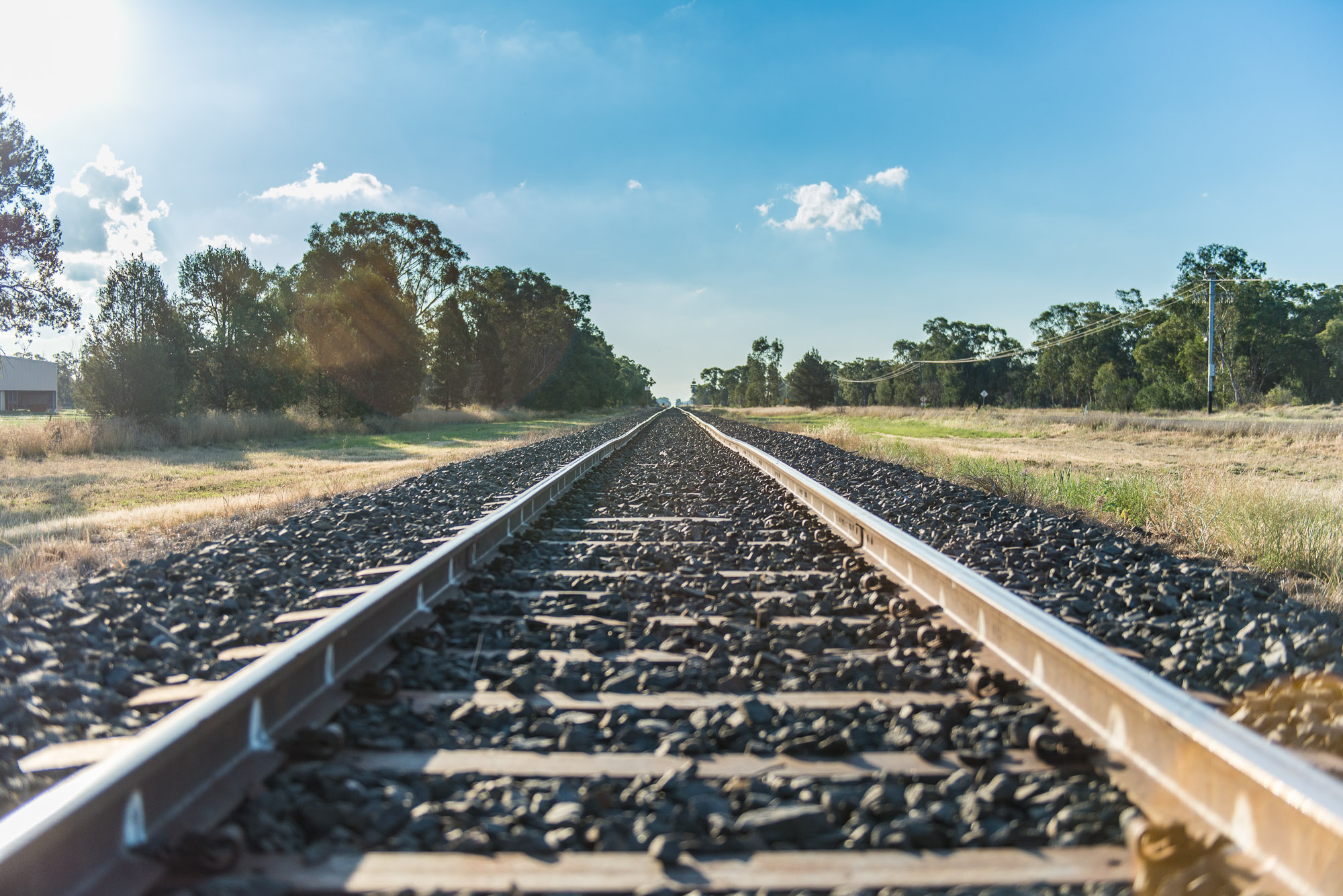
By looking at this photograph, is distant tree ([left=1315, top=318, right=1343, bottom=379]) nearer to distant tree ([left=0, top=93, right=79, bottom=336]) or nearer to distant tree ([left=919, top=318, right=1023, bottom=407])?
distant tree ([left=919, top=318, right=1023, bottom=407])

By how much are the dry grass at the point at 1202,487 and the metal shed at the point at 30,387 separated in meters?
79.4

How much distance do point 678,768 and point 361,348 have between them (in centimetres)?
3015

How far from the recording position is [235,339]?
2814 cm

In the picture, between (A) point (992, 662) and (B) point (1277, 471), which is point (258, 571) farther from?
(B) point (1277, 471)

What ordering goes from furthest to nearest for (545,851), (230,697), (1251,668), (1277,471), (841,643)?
(1277,471) → (841,643) → (1251,668) → (230,697) → (545,851)

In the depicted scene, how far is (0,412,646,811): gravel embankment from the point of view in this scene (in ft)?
8.30

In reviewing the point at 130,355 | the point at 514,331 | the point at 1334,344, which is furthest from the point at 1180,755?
the point at 1334,344

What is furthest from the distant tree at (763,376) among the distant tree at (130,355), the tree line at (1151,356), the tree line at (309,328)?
the distant tree at (130,355)

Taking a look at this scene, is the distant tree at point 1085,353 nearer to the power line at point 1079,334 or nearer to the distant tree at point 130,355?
the power line at point 1079,334

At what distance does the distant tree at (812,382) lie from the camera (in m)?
107

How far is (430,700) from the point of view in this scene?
2617 millimetres

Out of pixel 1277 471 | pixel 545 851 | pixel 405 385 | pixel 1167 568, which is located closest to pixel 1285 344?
pixel 1277 471

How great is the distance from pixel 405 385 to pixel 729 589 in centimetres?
2941

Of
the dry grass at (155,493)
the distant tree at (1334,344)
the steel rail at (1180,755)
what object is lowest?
the steel rail at (1180,755)
